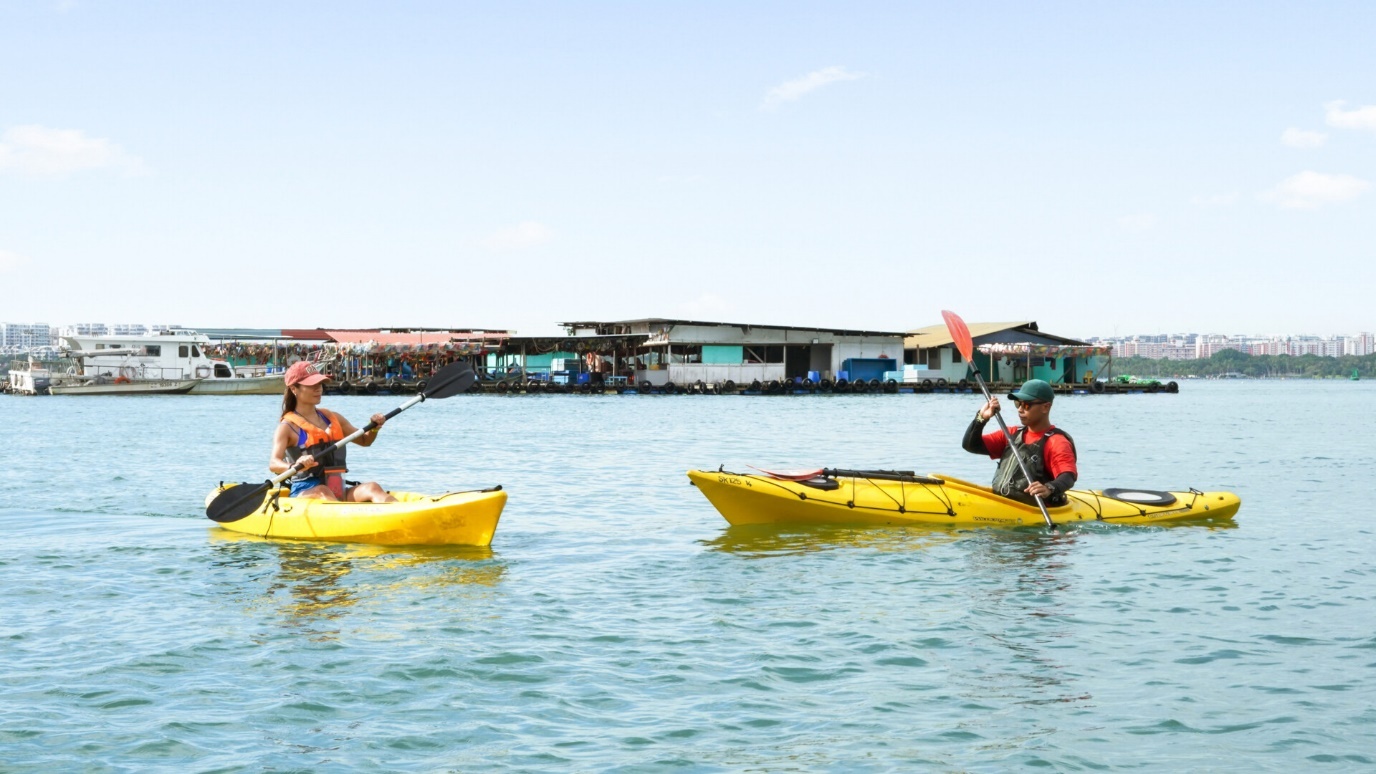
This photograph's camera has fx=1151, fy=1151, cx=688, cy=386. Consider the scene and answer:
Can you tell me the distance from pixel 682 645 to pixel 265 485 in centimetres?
553

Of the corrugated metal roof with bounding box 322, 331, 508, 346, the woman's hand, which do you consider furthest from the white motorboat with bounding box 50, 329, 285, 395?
the woman's hand

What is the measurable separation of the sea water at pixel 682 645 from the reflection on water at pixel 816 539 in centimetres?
6

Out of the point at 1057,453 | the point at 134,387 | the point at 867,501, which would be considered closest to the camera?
the point at 1057,453

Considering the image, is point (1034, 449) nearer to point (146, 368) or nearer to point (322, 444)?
point (322, 444)

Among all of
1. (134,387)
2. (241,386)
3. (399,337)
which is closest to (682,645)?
(241,386)

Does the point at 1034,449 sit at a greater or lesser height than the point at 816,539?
greater

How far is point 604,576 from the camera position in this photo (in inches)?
399

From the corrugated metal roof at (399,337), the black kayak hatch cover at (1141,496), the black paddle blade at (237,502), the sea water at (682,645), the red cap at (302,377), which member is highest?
the corrugated metal roof at (399,337)

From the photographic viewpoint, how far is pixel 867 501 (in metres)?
12.3

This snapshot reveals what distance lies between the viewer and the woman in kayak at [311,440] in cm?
1044

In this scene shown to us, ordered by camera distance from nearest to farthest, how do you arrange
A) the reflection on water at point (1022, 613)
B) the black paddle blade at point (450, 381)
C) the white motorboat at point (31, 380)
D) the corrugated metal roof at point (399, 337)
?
the reflection on water at point (1022, 613) < the black paddle blade at point (450, 381) < the white motorboat at point (31, 380) < the corrugated metal roof at point (399, 337)

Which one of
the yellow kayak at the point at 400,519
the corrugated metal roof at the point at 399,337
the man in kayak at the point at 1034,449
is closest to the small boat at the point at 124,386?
the corrugated metal roof at the point at 399,337

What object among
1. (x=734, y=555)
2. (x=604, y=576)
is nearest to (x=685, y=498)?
(x=734, y=555)

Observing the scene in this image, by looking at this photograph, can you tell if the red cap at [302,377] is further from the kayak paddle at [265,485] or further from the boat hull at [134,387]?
the boat hull at [134,387]
